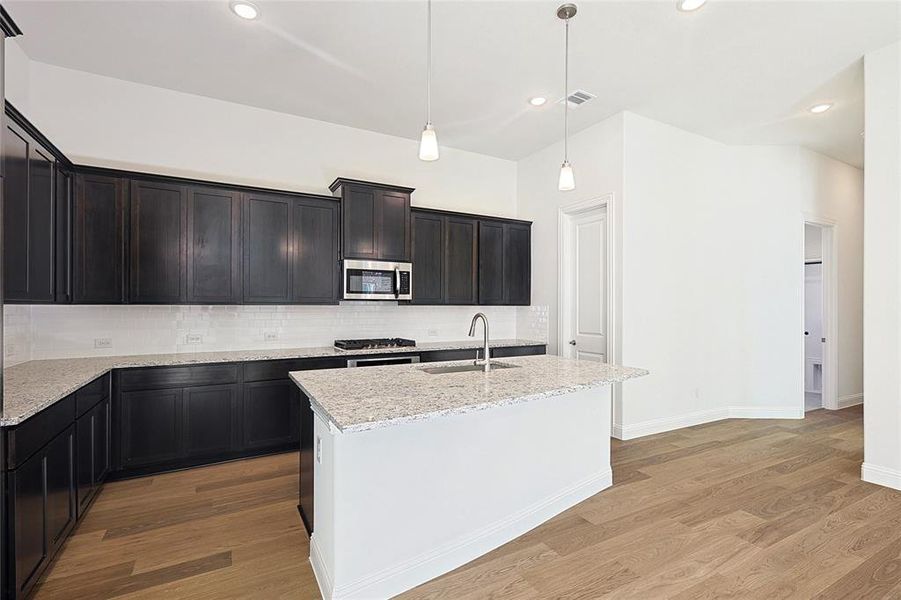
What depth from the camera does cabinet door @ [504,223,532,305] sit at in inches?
222

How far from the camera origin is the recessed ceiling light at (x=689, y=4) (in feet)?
9.37

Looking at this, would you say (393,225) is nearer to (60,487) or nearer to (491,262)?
(491,262)

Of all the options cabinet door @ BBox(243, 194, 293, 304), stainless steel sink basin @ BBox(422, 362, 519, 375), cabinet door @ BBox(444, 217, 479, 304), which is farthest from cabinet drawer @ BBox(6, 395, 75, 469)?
cabinet door @ BBox(444, 217, 479, 304)

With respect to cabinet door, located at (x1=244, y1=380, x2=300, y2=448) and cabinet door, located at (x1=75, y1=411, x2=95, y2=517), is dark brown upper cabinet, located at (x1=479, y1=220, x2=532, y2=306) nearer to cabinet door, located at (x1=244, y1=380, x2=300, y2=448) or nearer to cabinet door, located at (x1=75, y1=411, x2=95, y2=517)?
cabinet door, located at (x1=244, y1=380, x2=300, y2=448)

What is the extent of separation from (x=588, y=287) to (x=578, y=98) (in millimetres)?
1974

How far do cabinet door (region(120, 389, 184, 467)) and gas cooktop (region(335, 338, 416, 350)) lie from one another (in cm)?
148

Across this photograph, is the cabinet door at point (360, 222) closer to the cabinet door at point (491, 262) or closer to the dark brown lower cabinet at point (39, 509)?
the cabinet door at point (491, 262)

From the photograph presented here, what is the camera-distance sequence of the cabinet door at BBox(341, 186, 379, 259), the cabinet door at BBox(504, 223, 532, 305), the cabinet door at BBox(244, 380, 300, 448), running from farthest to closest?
the cabinet door at BBox(504, 223, 532, 305)
the cabinet door at BBox(341, 186, 379, 259)
the cabinet door at BBox(244, 380, 300, 448)

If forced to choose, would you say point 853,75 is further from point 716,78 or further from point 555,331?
point 555,331

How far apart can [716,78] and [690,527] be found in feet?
11.6

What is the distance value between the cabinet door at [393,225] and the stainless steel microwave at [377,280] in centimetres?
11

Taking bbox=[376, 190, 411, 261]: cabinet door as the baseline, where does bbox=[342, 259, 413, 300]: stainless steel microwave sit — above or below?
below

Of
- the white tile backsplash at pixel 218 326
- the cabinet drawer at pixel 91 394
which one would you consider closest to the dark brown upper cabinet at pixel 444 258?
the white tile backsplash at pixel 218 326

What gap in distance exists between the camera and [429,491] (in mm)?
2252
